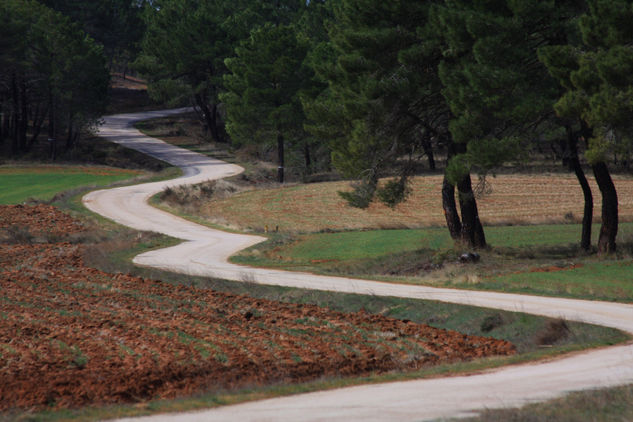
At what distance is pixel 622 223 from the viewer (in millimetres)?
38562

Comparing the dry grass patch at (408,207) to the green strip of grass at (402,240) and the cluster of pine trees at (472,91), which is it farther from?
the cluster of pine trees at (472,91)

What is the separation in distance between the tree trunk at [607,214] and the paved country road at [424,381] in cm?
941

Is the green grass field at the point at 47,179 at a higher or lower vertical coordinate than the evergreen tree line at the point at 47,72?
lower

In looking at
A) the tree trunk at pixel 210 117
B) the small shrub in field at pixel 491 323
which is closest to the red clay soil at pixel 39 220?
the small shrub in field at pixel 491 323

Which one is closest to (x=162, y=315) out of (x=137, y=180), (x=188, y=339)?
(x=188, y=339)

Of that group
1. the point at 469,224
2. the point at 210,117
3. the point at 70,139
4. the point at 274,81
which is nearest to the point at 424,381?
the point at 469,224

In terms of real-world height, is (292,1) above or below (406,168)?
above

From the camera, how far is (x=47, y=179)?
209 ft

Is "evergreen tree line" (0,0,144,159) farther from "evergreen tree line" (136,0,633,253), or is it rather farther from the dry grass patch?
"evergreen tree line" (136,0,633,253)

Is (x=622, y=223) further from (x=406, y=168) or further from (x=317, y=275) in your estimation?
(x=317, y=275)

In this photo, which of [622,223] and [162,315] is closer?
[162,315]

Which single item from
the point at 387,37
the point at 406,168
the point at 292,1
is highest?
the point at 292,1

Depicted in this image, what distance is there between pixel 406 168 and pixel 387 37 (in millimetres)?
6104

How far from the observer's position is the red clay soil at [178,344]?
12.5 metres
